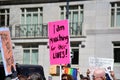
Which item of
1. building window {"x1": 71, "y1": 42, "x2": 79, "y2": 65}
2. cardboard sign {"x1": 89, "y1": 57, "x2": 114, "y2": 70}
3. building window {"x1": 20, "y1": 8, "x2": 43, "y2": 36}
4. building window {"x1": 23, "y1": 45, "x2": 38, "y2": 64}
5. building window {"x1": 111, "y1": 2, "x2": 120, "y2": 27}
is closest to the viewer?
cardboard sign {"x1": 89, "y1": 57, "x2": 114, "y2": 70}

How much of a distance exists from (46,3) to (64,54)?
976 inches

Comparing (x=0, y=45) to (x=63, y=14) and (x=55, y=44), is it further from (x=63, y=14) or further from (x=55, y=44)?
(x=63, y=14)

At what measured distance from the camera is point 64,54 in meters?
11.8

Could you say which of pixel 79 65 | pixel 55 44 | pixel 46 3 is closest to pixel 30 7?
pixel 46 3

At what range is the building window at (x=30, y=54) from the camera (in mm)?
36375

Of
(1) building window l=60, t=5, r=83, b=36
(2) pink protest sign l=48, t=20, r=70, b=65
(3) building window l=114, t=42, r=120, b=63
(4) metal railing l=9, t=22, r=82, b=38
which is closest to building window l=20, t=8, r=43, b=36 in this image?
(4) metal railing l=9, t=22, r=82, b=38

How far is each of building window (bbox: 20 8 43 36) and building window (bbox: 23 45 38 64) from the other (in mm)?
954

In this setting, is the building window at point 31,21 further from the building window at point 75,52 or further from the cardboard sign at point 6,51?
the cardboard sign at point 6,51

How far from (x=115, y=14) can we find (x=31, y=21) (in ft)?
19.6

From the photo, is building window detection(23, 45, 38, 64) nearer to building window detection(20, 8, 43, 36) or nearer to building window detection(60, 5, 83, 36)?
building window detection(20, 8, 43, 36)

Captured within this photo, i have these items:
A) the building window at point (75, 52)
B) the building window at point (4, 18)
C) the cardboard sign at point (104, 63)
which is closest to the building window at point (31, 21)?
the building window at point (4, 18)

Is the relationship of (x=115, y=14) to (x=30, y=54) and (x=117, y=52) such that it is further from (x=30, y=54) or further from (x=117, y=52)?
(x=30, y=54)

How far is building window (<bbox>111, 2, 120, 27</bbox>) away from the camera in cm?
3428

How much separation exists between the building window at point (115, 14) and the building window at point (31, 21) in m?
4.93
